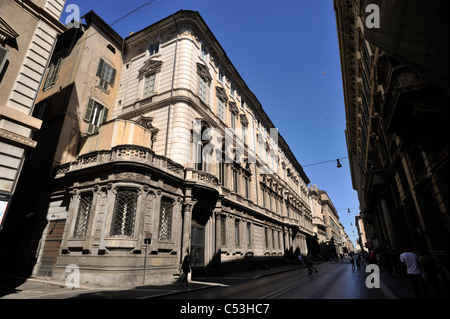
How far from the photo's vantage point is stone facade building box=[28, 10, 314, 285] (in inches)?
471

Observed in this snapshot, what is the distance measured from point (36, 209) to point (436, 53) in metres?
20.7

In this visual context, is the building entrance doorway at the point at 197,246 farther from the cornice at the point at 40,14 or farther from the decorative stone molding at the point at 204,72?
the cornice at the point at 40,14

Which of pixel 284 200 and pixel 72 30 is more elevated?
pixel 72 30

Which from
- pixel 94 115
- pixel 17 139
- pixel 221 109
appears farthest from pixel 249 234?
pixel 17 139

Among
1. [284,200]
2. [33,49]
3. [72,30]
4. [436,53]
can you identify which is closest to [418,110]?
[436,53]

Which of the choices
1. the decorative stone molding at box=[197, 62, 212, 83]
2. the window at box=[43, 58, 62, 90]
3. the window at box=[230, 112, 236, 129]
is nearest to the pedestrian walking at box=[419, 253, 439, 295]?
the decorative stone molding at box=[197, 62, 212, 83]

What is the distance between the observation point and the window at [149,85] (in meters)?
19.8

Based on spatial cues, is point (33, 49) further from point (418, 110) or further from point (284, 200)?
point (284, 200)

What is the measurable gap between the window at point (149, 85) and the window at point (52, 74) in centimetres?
817

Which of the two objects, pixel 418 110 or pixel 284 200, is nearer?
pixel 418 110

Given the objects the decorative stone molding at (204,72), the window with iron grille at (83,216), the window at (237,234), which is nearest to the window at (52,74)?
the decorative stone molding at (204,72)

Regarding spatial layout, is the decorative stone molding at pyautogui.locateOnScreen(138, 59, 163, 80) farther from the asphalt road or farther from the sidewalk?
the asphalt road

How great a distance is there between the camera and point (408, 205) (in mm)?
13148
